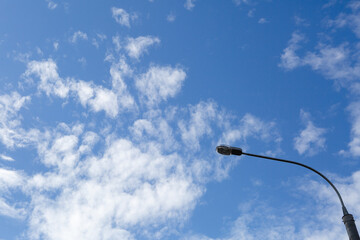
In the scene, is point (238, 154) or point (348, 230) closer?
point (348, 230)

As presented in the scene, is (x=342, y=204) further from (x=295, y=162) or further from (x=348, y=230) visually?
(x=295, y=162)

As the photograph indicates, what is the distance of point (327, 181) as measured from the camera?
34.4ft

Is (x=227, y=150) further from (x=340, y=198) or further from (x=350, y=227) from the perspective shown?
(x=350, y=227)

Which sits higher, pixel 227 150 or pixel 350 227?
pixel 227 150

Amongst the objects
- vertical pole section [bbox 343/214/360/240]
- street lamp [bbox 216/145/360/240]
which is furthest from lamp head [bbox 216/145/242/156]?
vertical pole section [bbox 343/214/360/240]

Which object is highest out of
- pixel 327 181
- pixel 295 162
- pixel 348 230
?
pixel 295 162

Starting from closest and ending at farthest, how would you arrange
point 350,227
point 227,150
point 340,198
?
1. point 350,227
2. point 340,198
3. point 227,150

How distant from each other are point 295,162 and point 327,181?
1.11 meters

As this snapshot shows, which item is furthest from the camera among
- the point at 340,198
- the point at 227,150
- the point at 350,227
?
the point at 227,150

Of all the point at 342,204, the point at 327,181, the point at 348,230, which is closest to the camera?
the point at 348,230

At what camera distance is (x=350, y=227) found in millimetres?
8867

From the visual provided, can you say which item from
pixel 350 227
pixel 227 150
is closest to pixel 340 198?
pixel 350 227

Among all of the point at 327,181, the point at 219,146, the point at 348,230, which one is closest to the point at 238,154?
the point at 219,146

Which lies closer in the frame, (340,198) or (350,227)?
(350,227)
